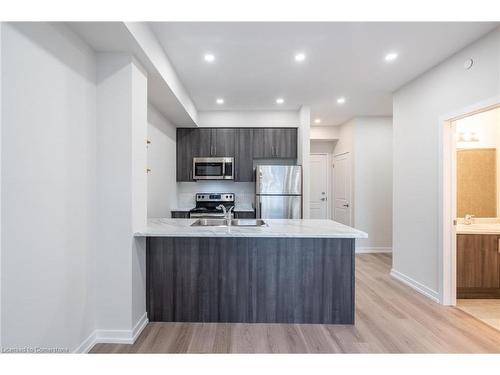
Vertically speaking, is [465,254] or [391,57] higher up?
[391,57]

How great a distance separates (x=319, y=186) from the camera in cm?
615

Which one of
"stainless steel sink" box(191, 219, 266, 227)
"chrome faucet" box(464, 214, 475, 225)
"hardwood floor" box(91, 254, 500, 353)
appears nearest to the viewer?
"hardwood floor" box(91, 254, 500, 353)

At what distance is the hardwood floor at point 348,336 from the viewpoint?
6.63ft

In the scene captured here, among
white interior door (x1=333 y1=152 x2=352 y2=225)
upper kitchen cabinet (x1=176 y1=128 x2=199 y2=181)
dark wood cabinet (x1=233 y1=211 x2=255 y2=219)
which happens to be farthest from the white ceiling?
dark wood cabinet (x1=233 y1=211 x2=255 y2=219)

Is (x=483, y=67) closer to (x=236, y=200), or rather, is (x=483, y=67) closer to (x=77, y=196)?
(x=77, y=196)

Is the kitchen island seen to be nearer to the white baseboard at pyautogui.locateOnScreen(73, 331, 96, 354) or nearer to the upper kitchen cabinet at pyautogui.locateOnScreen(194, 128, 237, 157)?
the white baseboard at pyautogui.locateOnScreen(73, 331, 96, 354)

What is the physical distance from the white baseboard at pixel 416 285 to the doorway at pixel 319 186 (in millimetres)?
2465

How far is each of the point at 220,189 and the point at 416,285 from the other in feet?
11.3

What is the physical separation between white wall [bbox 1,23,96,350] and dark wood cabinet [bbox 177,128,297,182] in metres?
2.71

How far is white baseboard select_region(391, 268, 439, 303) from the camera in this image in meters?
2.96

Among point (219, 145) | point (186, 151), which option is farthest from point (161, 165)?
point (219, 145)

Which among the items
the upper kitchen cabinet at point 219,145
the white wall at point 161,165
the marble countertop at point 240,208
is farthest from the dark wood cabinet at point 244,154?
the white wall at point 161,165

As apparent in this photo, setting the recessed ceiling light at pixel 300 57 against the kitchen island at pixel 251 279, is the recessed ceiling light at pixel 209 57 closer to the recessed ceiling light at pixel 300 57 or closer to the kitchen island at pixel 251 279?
the recessed ceiling light at pixel 300 57

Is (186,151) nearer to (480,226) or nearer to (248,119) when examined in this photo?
(248,119)
